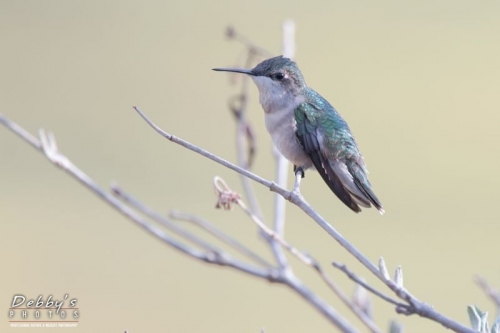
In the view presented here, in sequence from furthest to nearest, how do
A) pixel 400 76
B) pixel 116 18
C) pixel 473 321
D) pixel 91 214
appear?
pixel 116 18 → pixel 400 76 → pixel 91 214 → pixel 473 321

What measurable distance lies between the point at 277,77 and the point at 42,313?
153 cm

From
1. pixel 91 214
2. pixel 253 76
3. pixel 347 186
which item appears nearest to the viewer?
pixel 347 186

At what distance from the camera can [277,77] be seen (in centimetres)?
358

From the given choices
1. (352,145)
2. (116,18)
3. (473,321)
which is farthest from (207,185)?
(473,321)

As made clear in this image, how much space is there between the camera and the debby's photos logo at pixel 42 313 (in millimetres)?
2473

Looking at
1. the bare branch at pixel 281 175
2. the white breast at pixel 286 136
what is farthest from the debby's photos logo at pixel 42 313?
the white breast at pixel 286 136

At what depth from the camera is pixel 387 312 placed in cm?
726

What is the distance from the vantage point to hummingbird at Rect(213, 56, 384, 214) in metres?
3.26

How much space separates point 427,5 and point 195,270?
8953 millimetres

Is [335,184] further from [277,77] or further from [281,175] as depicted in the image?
[277,77]

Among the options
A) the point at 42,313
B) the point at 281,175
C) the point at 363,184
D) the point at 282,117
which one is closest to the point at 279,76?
the point at 282,117

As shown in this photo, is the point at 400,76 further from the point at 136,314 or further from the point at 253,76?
the point at 253,76

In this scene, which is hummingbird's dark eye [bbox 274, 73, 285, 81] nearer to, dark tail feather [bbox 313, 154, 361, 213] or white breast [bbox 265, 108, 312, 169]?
white breast [bbox 265, 108, 312, 169]

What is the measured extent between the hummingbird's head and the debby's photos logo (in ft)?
4.54
